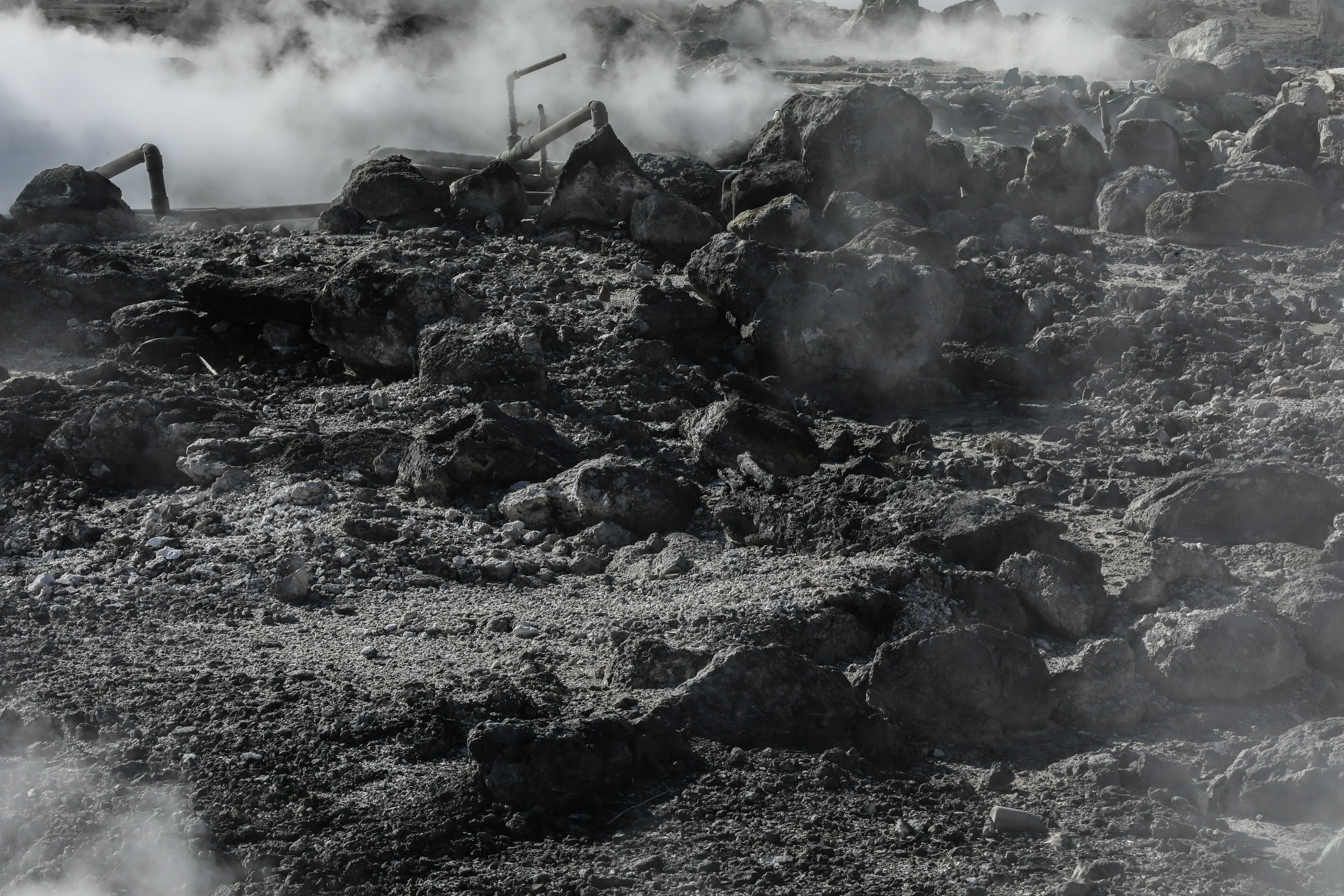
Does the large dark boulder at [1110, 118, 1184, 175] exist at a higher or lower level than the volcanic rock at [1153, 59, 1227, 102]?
lower

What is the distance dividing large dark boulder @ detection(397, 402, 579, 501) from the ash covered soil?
2cm

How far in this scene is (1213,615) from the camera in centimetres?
409

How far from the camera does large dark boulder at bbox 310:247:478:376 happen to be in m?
6.92

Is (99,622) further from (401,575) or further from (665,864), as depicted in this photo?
(665,864)

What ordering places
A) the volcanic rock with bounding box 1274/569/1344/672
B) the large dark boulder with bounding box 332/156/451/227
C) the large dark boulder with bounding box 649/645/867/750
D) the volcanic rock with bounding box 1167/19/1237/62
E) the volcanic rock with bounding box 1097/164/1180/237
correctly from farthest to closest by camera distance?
the volcanic rock with bounding box 1167/19/1237/62 → the volcanic rock with bounding box 1097/164/1180/237 → the large dark boulder with bounding box 332/156/451/227 → the volcanic rock with bounding box 1274/569/1344/672 → the large dark boulder with bounding box 649/645/867/750

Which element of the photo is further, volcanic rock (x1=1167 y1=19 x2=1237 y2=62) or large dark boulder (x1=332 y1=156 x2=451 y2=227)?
volcanic rock (x1=1167 y1=19 x2=1237 y2=62)

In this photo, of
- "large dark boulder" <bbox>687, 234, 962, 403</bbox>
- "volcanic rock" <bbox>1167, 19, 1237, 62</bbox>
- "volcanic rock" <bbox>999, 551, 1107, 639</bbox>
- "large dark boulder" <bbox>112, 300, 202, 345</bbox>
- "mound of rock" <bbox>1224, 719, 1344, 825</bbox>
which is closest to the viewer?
"mound of rock" <bbox>1224, 719, 1344, 825</bbox>

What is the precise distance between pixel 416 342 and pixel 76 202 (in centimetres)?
436

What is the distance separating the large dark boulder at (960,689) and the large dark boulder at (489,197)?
566 cm

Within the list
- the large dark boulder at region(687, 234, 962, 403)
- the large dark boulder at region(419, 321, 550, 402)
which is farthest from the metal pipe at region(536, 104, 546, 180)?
the large dark boulder at region(419, 321, 550, 402)

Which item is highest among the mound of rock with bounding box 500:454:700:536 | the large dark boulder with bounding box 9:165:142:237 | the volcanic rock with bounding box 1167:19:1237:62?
the volcanic rock with bounding box 1167:19:1237:62

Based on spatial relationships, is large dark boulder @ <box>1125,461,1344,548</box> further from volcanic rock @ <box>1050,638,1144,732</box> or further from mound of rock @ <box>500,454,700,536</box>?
mound of rock @ <box>500,454,700,536</box>

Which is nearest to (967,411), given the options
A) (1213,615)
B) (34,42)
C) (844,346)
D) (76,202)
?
(844,346)

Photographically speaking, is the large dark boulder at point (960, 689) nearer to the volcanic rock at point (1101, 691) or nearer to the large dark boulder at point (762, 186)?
the volcanic rock at point (1101, 691)
